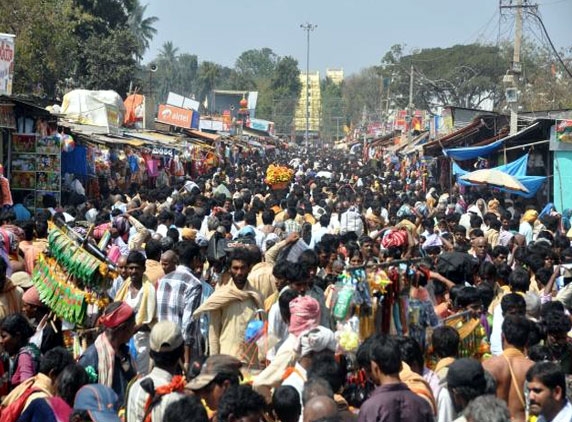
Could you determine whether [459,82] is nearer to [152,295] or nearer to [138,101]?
[138,101]

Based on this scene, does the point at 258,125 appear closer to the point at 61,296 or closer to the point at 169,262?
the point at 169,262

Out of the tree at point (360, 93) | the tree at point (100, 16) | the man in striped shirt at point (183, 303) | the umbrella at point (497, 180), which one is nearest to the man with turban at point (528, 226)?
the umbrella at point (497, 180)

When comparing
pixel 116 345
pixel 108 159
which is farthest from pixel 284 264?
pixel 108 159

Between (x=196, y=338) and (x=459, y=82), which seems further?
(x=459, y=82)

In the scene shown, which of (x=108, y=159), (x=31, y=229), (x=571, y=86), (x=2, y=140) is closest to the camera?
(x=31, y=229)

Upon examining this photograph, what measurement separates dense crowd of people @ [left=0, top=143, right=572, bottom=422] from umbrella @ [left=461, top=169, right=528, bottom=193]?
26.5ft

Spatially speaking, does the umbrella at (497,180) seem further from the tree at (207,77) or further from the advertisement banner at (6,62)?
the tree at (207,77)

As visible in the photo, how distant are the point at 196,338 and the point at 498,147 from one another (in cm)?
1826

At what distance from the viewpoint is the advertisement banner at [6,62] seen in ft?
58.9

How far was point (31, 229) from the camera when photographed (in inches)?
373

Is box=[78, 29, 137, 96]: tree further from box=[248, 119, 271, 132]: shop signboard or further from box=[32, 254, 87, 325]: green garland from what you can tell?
box=[32, 254, 87, 325]: green garland

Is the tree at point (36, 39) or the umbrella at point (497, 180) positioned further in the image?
the tree at point (36, 39)

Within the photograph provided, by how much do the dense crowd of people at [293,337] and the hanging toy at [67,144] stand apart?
9.51 metres

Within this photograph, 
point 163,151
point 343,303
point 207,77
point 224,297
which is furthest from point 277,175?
point 207,77
